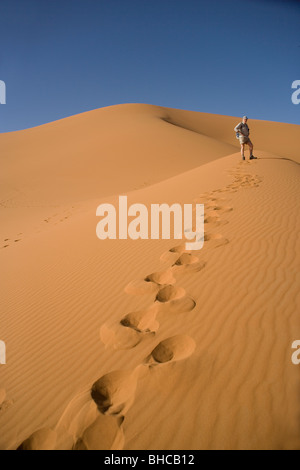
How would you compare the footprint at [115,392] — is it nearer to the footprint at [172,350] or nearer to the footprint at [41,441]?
the footprint at [172,350]

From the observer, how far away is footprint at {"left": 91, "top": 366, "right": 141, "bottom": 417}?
5.95 ft

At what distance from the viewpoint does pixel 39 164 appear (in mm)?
22766

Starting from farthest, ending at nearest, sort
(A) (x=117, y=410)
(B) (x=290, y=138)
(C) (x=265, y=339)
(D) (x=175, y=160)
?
1. (B) (x=290, y=138)
2. (D) (x=175, y=160)
3. (C) (x=265, y=339)
4. (A) (x=117, y=410)

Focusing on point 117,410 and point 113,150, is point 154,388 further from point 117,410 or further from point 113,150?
point 113,150

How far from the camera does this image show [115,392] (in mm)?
1979

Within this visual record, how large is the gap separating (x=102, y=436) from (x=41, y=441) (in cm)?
48

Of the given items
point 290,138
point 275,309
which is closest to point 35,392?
point 275,309

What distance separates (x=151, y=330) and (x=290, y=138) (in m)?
45.1

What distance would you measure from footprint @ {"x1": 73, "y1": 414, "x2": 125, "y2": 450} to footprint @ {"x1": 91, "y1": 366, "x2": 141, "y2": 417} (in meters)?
0.07

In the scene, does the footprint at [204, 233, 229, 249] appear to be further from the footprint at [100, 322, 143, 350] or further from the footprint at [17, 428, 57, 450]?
the footprint at [17, 428, 57, 450]

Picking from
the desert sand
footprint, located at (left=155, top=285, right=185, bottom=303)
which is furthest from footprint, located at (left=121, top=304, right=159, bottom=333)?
footprint, located at (left=155, top=285, right=185, bottom=303)

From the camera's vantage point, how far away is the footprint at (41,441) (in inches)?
68.7

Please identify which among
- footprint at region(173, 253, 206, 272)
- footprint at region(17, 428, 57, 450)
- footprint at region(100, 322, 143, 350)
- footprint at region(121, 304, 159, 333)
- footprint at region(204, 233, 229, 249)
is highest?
footprint at region(204, 233, 229, 249)

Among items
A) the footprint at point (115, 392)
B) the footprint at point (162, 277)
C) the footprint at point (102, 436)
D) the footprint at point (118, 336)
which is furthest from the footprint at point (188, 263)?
the footprint at point (102, 436)
